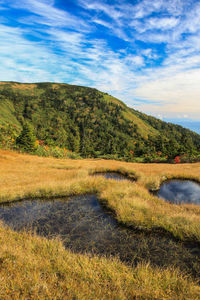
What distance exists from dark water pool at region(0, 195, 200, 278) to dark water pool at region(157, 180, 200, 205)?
6405 millimetres

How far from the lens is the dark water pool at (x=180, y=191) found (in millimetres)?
13594

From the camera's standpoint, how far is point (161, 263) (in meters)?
5.96

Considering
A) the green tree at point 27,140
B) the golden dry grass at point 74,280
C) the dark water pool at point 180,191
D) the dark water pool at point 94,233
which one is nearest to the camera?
the golden dry grass at point 74,280

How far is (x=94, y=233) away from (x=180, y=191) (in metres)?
11.7

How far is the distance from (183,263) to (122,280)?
2.99 metres

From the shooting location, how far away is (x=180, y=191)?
51.5 ft

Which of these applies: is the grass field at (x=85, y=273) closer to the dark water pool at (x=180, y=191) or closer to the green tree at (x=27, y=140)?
the dark water pool at (x=180, y=191)

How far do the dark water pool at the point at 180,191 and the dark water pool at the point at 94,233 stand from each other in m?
6.41

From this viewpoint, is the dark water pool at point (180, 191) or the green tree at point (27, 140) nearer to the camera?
the dark water pool at point (180, 191)

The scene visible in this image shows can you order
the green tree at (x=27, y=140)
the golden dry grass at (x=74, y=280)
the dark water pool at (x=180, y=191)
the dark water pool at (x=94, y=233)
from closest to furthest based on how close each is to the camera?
the golden dry grass at (x=74, y=280), the dark water pool at (x=94, y=233), the dark water pool at (x=180, y=191), the green tree at (x=27, y=140)

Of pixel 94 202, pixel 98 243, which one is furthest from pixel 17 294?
pixel 94 202

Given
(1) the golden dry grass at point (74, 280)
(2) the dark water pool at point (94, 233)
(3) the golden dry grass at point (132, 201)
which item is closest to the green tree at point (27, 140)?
(3) the golden dry grass at point (132, 201)

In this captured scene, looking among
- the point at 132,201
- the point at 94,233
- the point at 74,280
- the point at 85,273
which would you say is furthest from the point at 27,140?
the point at 74,280

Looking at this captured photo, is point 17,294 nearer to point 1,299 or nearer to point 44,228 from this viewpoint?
point 1,299
